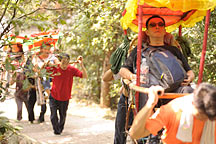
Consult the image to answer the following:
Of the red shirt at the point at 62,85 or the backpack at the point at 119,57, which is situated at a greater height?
the backpack at the point at 119,57

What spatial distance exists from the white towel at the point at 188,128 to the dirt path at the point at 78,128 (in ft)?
9.25

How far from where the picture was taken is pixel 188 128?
7.48ft

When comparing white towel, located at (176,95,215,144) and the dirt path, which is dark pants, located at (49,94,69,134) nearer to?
the dirt path

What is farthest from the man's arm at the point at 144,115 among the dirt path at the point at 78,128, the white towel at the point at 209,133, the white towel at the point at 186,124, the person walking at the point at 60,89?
the person walking at the point at 60,89

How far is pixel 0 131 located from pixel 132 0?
221 centimetres

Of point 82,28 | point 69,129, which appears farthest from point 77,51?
point 69,129

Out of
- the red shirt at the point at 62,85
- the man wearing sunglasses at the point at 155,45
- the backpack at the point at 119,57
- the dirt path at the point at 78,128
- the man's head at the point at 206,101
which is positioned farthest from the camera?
the red shirt at the point at 62,85

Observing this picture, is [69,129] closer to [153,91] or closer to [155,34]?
[155,34]

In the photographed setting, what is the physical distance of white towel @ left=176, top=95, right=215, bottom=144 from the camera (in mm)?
2270

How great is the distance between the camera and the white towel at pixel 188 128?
2270mm

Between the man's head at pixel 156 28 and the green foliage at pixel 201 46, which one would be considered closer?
the man's head at pixel 156 28

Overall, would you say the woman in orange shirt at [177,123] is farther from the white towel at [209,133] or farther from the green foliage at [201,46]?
the green foliage at [201,46]

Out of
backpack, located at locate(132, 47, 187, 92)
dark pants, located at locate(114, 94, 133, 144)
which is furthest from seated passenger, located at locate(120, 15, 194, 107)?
dark pants, located at locate(114, 94, 133, 144)

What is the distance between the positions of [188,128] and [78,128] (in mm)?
5365
